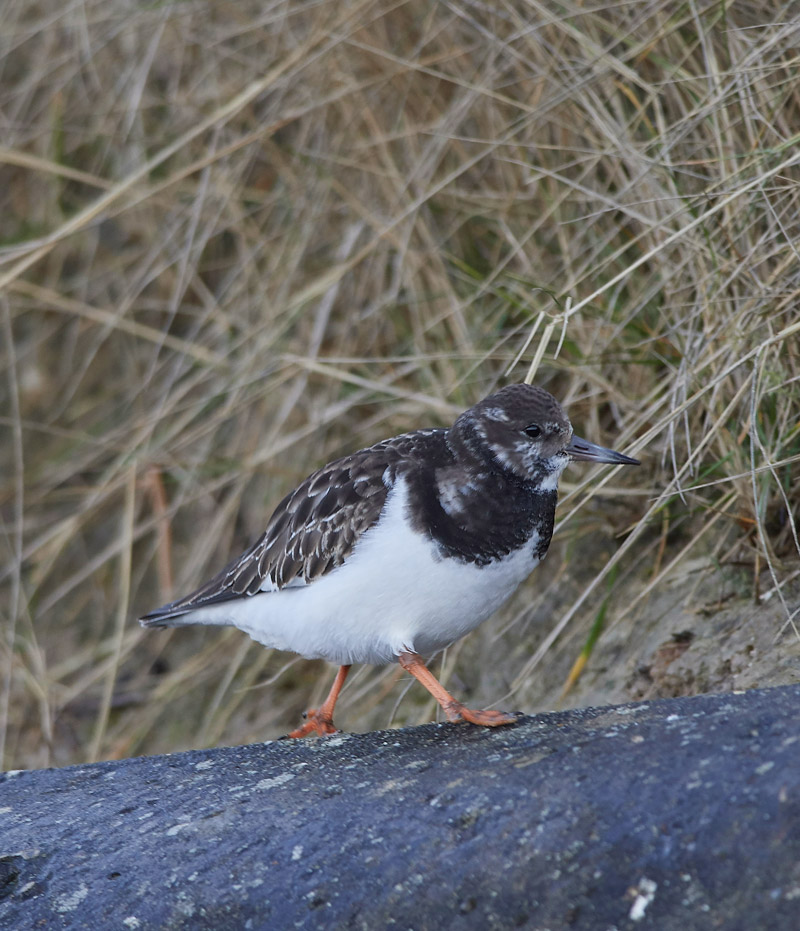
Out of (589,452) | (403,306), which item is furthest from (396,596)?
(403,306)

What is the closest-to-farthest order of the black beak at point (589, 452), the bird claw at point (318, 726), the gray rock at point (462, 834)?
1. the gray rock at point (462, 834)
2. the black beak at point (589, 452)
3. the bird claw at point (318, 726)

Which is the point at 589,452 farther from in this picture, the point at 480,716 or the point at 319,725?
the point at 319,725

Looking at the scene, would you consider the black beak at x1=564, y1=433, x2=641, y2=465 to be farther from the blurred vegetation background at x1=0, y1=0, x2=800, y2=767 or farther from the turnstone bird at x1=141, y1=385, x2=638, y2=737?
the blurred vegetation background at x1=0, y1=0, x2=800, y2=767

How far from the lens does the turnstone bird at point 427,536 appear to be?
85.7 inches

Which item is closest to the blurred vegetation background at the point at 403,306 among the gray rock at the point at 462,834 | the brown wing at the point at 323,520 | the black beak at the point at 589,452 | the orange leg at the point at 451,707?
the black beak at the point at 589,452

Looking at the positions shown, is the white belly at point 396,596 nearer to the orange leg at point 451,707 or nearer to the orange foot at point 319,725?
the orange leg at point 451,707

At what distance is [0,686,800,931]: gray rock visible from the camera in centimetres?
149

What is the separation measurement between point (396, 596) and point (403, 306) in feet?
5.62

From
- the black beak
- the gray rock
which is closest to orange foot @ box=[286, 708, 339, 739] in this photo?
the gray rock

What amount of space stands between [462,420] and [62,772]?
1.19 metres

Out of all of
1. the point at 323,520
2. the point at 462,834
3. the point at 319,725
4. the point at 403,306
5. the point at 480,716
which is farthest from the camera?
the point at 403,306

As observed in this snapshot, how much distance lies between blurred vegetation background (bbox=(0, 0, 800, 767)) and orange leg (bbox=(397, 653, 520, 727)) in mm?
397

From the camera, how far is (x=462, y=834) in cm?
169

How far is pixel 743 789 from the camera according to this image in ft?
5.00
